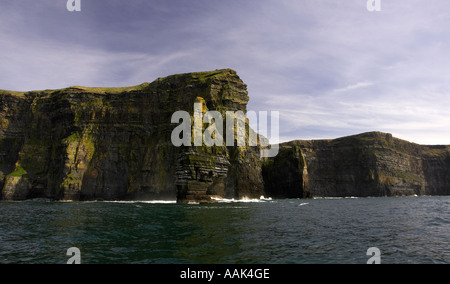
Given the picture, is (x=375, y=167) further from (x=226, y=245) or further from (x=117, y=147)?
(x=226, y=245)

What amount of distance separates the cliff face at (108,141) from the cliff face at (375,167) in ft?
267

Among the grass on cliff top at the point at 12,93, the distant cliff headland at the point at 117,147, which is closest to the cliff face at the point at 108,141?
the distant cliff headland at the point at 117,147

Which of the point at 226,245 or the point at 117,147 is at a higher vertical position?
the point at 117,147

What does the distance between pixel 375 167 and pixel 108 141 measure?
152330mm

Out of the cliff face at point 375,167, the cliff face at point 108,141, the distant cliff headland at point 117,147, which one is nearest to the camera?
the cliff face at point 108,141

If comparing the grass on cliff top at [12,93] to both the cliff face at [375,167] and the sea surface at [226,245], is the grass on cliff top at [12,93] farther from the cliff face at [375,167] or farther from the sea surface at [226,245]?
the cliff face at [375,167]

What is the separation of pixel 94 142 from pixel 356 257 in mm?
114892

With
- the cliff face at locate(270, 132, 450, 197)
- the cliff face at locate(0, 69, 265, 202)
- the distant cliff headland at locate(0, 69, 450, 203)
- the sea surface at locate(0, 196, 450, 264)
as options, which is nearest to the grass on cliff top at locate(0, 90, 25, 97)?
the cliff face at locate(0, 69, 265, 202)

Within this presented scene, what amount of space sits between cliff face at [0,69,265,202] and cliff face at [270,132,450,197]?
267ft

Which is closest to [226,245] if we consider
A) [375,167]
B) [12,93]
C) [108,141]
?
[108,141]

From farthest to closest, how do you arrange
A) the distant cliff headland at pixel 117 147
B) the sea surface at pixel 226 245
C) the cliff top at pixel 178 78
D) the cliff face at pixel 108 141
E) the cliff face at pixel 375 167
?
the cliff face at pixel 375 167 < the cliff top at pixel 178 78 < the distant cliff headland at pixel 117 147 < the cliff face at pixel 108 141 < the sea surface at pixel 226 245

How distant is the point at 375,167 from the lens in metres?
168

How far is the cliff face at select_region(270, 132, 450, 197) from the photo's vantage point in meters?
169

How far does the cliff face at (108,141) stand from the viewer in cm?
10112
